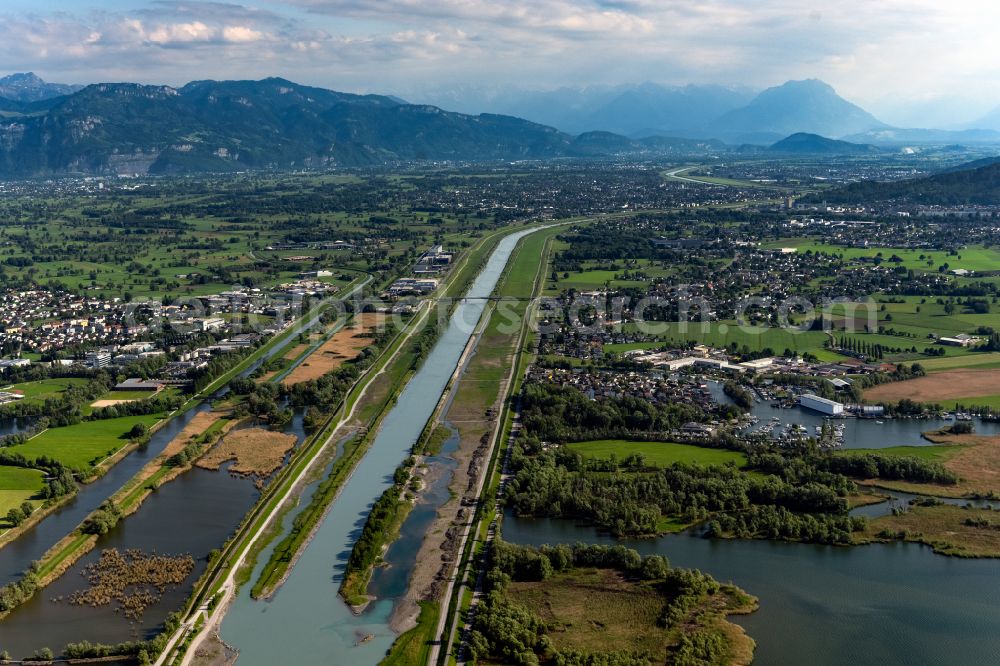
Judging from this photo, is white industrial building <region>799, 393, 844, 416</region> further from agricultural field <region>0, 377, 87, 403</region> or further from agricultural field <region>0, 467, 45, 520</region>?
agricultural field <region>0, 377, 87, 403</region>

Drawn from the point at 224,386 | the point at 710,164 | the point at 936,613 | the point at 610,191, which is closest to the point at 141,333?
the point at 224,386

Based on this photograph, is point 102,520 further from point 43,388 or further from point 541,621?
point 43,388

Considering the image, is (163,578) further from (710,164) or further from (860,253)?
(710,164)

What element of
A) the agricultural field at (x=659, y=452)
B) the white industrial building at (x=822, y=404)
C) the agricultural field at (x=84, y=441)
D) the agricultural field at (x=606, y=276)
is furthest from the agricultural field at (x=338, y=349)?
the white industrial building at (x=822, y=404)

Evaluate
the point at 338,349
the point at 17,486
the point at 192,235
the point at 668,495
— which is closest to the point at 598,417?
the point at 668,495

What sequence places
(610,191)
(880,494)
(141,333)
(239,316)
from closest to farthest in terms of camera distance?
(880,494) → (141,333) → (239,316) → (610,191)

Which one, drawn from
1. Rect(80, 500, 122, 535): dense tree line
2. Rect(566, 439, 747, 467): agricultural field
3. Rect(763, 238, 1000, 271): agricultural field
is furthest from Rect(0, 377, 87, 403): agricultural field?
Rect(763, 238, 1000, 271): agricultural field
